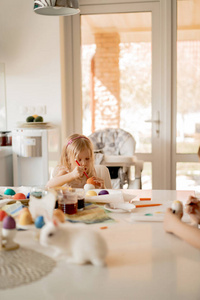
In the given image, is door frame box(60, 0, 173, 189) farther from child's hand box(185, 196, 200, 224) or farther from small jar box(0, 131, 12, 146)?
child's hand box(185, 196, 200, 224)

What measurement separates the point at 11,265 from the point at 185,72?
3642 millimetres

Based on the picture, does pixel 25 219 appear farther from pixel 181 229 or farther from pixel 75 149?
pixel 75 149

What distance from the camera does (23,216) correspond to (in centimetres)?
139

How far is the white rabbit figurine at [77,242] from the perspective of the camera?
1.03m

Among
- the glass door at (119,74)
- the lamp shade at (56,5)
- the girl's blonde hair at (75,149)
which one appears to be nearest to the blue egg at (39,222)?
the girl's blonde hair at (75,149)

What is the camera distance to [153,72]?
14.4 feet

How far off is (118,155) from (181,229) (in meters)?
2.49

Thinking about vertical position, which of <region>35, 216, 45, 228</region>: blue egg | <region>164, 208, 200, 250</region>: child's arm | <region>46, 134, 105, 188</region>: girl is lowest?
<region>164, 208, 200, 250</region>: child's arm

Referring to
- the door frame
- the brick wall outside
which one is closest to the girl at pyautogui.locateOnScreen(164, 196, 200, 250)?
the door frame

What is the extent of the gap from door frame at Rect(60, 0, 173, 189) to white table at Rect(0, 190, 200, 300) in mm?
3096

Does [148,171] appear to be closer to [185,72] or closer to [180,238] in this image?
[185,72]

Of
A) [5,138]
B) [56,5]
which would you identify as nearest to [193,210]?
[56,5]

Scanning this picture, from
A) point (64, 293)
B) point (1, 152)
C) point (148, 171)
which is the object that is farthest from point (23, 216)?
point (148, 171)

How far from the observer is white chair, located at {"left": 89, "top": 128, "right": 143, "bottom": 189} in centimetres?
358
